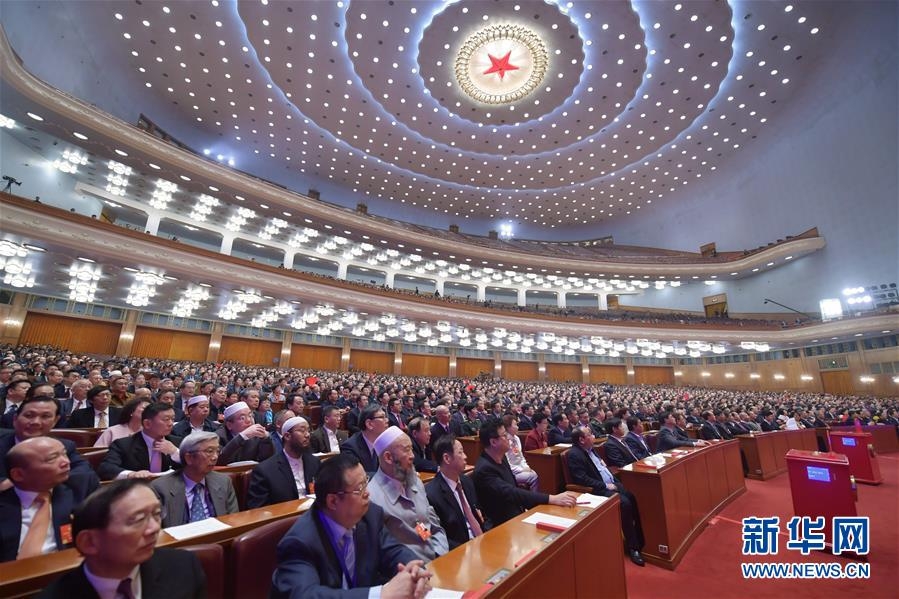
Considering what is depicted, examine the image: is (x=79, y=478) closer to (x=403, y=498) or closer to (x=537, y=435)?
(x=403, y=498)

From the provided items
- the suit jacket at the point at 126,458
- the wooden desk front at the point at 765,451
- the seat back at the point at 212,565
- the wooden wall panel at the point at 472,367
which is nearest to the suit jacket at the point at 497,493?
the seat back at the point at 212,565

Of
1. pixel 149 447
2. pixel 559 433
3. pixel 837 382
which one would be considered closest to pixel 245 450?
pixel 149 447

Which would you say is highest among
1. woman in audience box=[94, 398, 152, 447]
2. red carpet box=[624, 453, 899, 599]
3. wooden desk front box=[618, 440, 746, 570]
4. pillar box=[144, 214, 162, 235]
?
pillar box=[144, 214, 162, 235]

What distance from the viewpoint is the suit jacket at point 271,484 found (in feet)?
8.24

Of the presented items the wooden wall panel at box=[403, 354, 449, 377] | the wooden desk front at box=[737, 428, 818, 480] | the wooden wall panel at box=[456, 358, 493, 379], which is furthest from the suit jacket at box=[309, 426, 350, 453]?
the wooden wall panel at box=[456, 358, 493, 379]

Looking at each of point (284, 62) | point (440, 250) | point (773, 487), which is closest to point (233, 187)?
point (284, 62)

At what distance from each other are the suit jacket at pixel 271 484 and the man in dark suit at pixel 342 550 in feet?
3.81

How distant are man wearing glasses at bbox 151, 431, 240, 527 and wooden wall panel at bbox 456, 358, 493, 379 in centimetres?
2192

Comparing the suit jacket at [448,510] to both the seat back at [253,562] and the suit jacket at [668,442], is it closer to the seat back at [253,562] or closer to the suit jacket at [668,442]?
the seat back at [253,562]

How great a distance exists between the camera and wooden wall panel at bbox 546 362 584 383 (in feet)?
84.2

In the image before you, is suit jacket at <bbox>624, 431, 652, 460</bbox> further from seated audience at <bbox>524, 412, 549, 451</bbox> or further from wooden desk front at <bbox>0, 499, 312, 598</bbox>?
wooden desk front at <bbox>0, 499, 312, 598</bbox>

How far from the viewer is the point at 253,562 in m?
1.60

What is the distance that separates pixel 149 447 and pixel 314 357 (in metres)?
18.4

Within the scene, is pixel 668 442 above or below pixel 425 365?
below
